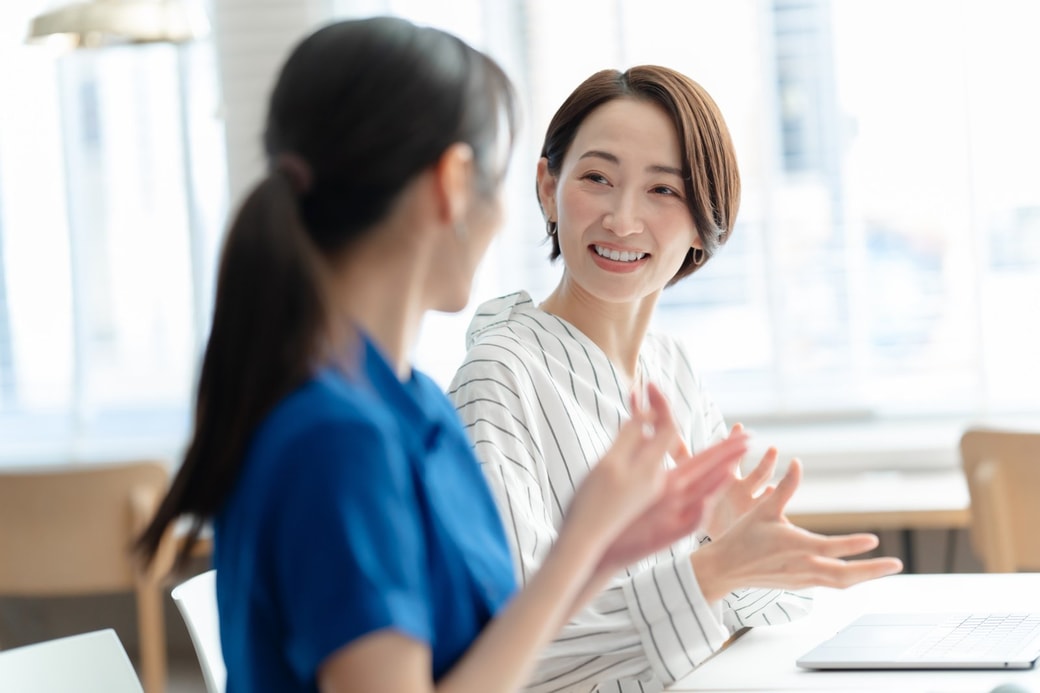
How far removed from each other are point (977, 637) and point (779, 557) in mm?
297

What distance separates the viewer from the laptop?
1.45 metres

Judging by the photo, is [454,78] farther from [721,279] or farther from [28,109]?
[28,109]

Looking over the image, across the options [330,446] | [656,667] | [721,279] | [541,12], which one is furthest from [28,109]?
[330,446]

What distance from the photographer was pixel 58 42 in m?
3.30

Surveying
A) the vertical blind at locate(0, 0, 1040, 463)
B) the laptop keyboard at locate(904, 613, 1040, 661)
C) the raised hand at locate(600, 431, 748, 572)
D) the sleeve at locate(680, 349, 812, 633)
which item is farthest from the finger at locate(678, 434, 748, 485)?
the vertical blind at locate(0, 0, 1040, 463)

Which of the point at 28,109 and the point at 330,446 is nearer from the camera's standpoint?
the point at 330,446

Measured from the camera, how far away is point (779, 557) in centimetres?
144

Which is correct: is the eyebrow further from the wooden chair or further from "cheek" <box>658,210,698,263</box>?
the wooden chair

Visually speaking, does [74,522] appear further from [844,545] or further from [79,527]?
[844,545]

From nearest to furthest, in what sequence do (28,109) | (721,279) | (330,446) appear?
(330,446), (721,279), (28,109)

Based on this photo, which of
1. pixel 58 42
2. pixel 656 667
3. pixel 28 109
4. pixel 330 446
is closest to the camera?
pixel 330 446

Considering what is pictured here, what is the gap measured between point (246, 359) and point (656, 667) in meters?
0.75

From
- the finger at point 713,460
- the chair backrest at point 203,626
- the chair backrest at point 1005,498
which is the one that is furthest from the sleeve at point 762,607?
the chair backrest at point 1005,498

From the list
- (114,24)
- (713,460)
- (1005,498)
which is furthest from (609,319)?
(114,24)
